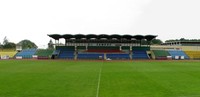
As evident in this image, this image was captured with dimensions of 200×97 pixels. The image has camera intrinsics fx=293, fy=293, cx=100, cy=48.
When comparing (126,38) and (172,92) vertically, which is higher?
(126,38)

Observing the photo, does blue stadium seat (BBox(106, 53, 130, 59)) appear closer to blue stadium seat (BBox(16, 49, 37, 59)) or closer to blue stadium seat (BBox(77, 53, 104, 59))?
blue stadium seat (BBox(77, 53, 104, 59))

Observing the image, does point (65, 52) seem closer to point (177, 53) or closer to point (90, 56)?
point (90, 56)

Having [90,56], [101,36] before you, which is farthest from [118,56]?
[90,56]

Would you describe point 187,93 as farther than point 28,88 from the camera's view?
No

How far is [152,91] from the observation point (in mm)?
19625

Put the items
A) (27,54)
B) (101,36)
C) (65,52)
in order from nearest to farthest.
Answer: (101,36), (27,54), (65,52)

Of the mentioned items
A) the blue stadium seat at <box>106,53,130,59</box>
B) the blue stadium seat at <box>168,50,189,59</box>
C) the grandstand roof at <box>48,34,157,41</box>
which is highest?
the grandstand roof at <box>48,34,157,41</box>

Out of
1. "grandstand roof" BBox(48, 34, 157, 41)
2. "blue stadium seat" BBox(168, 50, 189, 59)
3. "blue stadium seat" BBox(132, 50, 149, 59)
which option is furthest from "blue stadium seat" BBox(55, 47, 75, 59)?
"blue stadium seat" BBox(168, 50, 189, 59)

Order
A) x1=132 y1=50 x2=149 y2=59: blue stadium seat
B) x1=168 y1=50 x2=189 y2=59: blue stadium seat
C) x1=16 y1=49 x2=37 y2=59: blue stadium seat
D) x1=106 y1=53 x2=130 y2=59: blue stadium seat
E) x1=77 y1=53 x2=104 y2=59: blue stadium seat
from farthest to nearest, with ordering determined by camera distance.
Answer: x1=168 y1=50 x2=189 y2=59: blue stadium seat → x1=16 y1=49 x2=37 y2=59: blue stadium seat → x1=132 y1=50 x2=149 y2=59: blue stadium seat → x1=77 y1=53 x2=104 y2=59: blue stadium seat → x1=106 y1=53 x2=130 y2=59: blue stadium seat

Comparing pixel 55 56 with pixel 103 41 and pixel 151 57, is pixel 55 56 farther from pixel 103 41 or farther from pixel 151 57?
pixel 151 57

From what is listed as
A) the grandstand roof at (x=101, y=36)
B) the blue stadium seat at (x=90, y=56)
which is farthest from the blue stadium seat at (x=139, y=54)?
the blue stadium seat at (x=90, y=56)

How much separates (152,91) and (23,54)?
257 ft

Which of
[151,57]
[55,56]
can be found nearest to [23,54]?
[55,56]

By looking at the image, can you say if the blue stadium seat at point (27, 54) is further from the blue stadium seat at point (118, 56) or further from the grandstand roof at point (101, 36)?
the blue stadium seat at point (118, 56)
